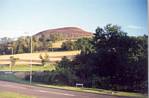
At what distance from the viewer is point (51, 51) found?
2.46m

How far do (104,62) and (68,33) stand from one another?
1.23 feet

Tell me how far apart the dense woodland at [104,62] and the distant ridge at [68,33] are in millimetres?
36

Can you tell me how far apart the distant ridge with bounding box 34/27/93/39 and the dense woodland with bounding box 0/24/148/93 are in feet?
0.12

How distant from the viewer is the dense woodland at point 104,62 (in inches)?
97.0

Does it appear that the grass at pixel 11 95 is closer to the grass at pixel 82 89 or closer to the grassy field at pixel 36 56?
the grass at pixel 82 89

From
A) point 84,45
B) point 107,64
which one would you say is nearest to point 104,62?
point 107,64

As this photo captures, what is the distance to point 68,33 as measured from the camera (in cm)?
246

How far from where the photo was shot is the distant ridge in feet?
8.00

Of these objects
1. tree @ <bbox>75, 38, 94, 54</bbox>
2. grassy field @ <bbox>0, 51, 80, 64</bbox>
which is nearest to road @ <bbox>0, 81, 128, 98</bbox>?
grassy field @ <bbox>0, 51, 80, 64</bbox>

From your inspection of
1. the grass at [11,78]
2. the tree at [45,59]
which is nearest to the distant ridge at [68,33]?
the tree at [45,59]

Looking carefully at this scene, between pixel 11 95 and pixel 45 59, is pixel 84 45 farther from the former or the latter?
pixel 11 95

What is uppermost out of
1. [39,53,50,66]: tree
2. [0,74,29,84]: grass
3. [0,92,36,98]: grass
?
[39,53,50,66]: tree

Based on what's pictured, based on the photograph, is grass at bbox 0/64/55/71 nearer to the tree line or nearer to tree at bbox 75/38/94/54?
the tree line

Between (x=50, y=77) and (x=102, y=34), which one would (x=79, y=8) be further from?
(x=50, y=77)
